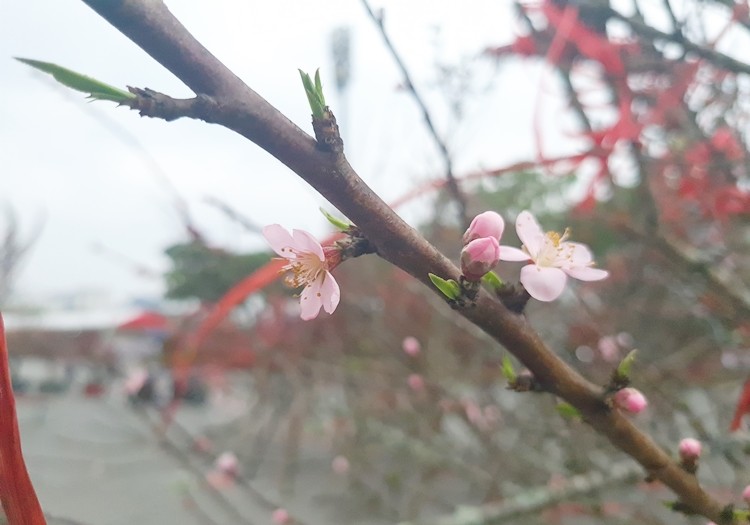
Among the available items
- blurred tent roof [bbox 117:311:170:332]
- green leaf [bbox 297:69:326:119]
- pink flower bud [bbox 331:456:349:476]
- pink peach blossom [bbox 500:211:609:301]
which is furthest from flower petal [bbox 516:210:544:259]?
pink flower bud [bbox 331:456:349:476]

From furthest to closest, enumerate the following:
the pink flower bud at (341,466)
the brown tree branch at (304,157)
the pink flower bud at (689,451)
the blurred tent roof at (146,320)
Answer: the pink flower bud at (341,466), the blurred tent roof at (146,320), the pink flower bud at (689,451), the brown tree branch at (304,157)

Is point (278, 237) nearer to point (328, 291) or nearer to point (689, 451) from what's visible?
point (328, 291)

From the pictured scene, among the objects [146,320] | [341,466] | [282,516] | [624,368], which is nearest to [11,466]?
[624,368]

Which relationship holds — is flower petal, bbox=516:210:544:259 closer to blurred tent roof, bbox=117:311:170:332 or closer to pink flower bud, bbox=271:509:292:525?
pink flower bud, bbox=271:509:292:525

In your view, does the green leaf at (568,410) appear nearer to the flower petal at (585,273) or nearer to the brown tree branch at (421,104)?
the flower petal at (585,273)

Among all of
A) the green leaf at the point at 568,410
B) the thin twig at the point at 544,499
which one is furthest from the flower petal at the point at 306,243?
the thin twig at the point at 544,499

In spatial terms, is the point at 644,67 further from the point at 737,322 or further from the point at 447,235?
the point at 447,235

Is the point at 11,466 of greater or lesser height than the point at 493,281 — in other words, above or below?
below

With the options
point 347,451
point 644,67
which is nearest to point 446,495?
point 347,451
